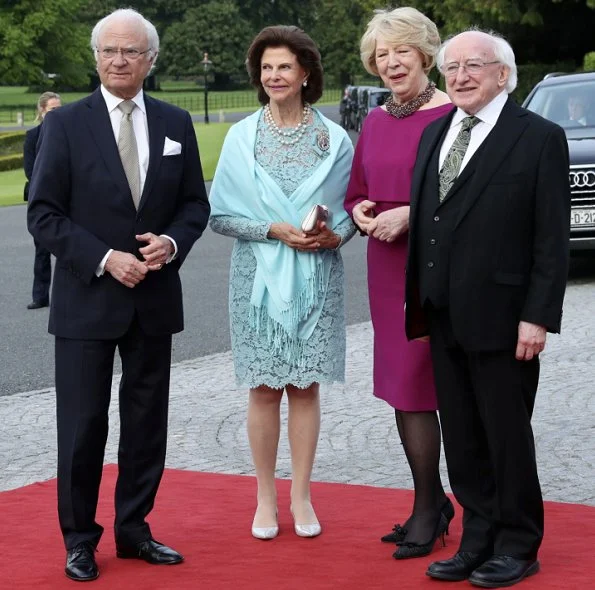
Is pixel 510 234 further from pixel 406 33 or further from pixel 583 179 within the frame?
→ pixel 583 179

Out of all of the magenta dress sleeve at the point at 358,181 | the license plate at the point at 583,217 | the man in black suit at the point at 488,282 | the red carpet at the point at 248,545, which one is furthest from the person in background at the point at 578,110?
the man in black suit at the point at 488,282

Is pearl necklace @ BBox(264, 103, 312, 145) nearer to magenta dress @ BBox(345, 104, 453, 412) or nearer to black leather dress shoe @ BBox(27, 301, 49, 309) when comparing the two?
magenta dress @ BBox(345, 104, 453, 412)

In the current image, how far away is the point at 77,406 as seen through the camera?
563cm

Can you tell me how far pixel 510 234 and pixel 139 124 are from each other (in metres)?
1.56

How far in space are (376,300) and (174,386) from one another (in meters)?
3.95

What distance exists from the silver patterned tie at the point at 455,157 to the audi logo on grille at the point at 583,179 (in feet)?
30.6

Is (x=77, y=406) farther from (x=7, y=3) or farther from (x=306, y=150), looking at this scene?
(x=7, y=3)

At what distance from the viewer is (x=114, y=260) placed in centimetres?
550

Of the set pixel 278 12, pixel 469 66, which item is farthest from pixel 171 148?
pixel 278 12

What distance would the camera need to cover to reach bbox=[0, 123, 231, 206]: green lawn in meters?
30.1

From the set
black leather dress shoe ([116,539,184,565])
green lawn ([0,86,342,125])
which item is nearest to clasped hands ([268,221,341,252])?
black leather dress shoe ([116,539,184,565])

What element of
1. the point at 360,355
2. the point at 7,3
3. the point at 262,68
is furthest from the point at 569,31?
the point at 7,3

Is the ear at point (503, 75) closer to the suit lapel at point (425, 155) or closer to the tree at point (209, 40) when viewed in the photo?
the suit lapel at point (425, 155)

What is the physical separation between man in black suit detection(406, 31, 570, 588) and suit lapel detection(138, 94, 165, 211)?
1.02 metres
